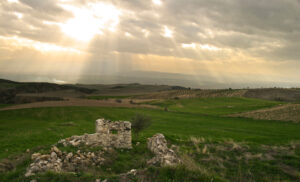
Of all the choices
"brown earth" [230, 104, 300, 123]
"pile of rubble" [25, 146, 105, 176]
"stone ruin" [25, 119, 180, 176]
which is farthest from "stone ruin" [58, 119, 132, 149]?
"brown earth" [230, 104, 300, 123]

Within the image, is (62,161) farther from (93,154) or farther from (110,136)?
(110,136)

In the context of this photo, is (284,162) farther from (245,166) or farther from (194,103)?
(194,103)

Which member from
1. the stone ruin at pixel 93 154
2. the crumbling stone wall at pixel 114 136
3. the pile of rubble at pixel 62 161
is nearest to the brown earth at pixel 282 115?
the stone ruin at pixel 93 154

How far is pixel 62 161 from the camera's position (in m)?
12.2

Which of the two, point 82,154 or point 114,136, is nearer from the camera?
point 82,154

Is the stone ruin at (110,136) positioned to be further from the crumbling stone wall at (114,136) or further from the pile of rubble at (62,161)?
the pile of rubble at (62,161)

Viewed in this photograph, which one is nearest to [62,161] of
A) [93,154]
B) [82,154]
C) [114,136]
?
[82,154]

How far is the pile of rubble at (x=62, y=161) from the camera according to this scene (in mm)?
10405

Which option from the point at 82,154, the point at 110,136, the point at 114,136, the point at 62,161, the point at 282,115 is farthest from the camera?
the point at 282,115

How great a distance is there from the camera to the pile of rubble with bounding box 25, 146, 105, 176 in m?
10.4

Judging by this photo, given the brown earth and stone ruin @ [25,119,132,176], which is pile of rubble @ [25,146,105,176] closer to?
stone ruin @ [25,119,132,176]

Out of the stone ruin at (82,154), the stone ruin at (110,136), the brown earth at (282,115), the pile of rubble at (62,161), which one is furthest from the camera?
the brown earth at (282,115)

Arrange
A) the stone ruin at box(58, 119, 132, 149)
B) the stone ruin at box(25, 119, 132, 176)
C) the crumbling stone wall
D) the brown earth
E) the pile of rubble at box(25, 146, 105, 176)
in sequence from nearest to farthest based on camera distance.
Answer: the pile of rubble at box(25, 146, 105, 176) < the stone ruin at box(25, 119, 132, 176) < the stone ruin at box(58, 119, 132, 149) < the crumbling stone wall < the brown earth

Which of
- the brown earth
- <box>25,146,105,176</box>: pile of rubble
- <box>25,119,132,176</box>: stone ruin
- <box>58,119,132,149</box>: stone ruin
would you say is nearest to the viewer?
<box>25,146,105,176</box>: pile of rubble
